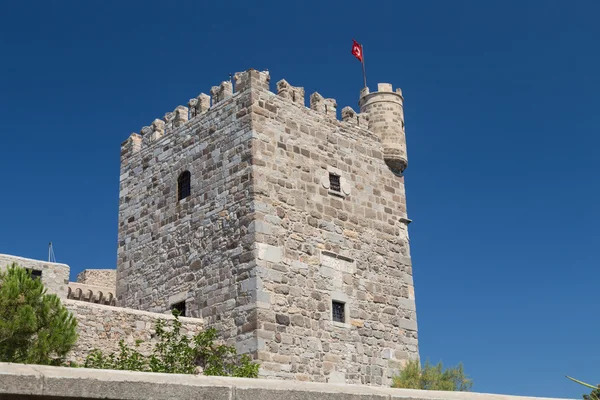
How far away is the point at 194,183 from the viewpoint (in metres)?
18.6

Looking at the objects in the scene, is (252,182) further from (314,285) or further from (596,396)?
(596,396)

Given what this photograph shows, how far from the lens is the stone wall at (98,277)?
78.4 feet

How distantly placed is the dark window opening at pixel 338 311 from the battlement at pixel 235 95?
4.57 metres

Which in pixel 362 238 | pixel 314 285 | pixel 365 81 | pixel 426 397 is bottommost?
pixel 426 397

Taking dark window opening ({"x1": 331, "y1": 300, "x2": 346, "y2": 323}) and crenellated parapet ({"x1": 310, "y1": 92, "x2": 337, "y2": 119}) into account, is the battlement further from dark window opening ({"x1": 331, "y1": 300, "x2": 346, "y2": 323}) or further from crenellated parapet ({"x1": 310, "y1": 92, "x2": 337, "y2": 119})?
dark window opening ({"x1": 331, "y1": 300, "x2": 346, "y2": 323})

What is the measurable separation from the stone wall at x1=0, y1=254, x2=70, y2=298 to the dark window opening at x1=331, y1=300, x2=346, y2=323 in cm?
574

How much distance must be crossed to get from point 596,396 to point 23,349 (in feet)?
26.7

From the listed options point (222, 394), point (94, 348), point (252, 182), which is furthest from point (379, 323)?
point (222, 394)

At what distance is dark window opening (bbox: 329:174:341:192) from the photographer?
61.4ft

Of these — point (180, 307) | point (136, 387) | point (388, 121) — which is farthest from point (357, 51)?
point (136, 387)

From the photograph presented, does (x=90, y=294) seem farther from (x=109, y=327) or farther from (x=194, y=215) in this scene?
(x=109, y=327)

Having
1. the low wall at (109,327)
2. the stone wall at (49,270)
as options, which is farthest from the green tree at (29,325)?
the stone wall at (49,270)

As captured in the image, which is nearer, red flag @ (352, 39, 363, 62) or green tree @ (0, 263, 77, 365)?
green tree @ (0, 263, 77, 365)

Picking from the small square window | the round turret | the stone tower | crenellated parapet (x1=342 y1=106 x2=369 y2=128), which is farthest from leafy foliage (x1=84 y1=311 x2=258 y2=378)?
the round turret
